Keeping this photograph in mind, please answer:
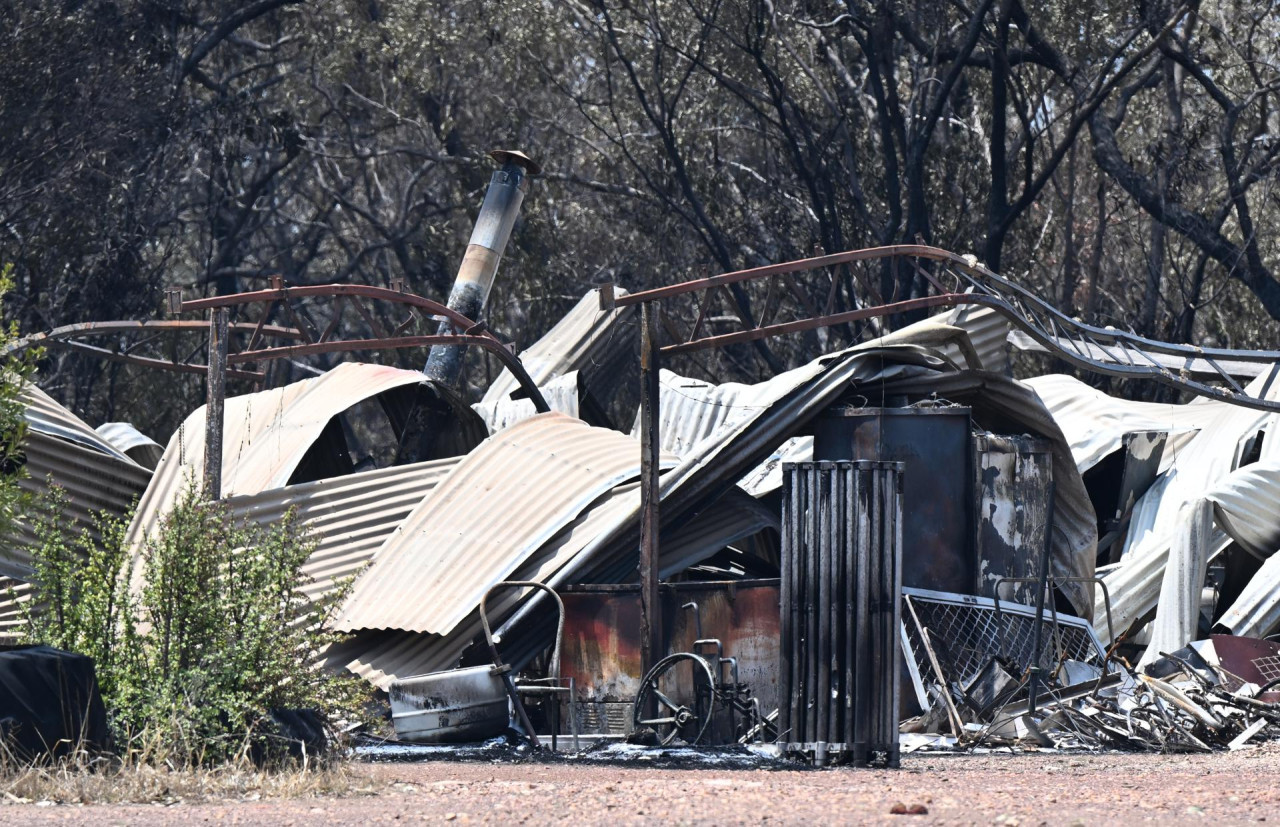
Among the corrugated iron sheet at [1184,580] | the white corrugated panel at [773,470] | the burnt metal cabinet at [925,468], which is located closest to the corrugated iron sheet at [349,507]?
the white corrugated panel at [773,470]

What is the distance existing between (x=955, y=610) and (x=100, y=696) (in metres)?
6.28

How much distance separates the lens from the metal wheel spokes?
11.0m

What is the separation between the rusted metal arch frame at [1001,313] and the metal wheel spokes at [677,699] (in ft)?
8.01

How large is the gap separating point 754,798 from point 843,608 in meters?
2.68

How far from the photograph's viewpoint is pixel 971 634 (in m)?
12.3

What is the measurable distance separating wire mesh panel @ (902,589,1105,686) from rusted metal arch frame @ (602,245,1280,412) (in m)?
2.32

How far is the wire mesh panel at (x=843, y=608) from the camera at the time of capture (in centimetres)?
995

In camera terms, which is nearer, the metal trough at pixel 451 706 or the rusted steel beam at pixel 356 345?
the metal trough at pixel 451 706

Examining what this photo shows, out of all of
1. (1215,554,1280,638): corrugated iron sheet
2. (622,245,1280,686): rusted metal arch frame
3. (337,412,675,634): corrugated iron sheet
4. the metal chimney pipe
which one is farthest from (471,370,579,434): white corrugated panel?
(1215,554,1280,638): corrugated iron sheet

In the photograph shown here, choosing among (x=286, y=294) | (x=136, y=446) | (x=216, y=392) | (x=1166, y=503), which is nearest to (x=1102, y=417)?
(x=1166, y=503)

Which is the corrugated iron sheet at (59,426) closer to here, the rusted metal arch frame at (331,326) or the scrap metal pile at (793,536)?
the scrap metal pile at (793,536)

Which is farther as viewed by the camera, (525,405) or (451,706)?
(525,405)

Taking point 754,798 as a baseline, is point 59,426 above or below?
above

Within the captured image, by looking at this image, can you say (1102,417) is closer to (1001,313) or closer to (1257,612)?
(1001,313)
